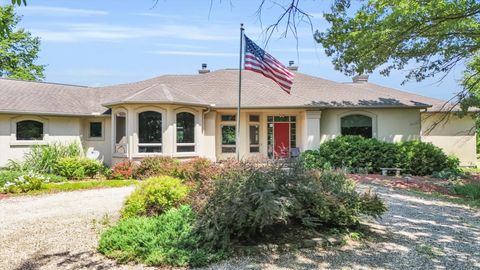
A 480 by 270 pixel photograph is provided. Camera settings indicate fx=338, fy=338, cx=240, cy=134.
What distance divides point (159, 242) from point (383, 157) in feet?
41.2

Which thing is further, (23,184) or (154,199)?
(23,184)

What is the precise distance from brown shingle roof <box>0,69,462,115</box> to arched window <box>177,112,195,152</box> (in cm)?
88

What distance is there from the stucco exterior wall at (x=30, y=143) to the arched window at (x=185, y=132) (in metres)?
5.53

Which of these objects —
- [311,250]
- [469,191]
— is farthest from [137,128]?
[469,191]

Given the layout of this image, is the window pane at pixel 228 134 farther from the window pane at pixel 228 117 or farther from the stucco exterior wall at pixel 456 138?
the stucco exterior wall at pixel 456 138

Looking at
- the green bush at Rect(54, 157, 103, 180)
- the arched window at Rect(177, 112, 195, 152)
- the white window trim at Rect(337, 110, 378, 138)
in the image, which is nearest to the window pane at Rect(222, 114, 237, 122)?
the arched window at Rect(177, 112, 195, 152)

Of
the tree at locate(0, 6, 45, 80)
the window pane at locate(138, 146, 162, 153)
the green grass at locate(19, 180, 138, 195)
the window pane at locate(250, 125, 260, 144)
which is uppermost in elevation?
the tree at locate(0, 6, 45, 80)

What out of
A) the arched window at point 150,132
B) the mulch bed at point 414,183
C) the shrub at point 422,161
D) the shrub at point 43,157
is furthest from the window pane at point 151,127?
the shrub at point 422,161

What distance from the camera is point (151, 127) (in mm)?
16031

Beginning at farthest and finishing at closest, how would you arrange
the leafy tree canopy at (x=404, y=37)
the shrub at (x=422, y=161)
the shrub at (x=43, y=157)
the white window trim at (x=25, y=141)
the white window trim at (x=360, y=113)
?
the white window trim at (x=360, y=113), the white window trim at (x=25, y=141), the shrub at (x=422, y=161), the shrub at (x=43, y=157), the leafy tree canopy at (x=404, y=37)

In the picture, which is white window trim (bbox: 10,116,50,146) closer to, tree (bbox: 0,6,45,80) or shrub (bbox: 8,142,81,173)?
shrub (bbox: 8,142,81,173)

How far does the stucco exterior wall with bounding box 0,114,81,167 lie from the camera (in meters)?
15.3

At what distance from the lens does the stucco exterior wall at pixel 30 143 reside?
15.3 metres

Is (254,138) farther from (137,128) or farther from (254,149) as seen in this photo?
(137,128)
